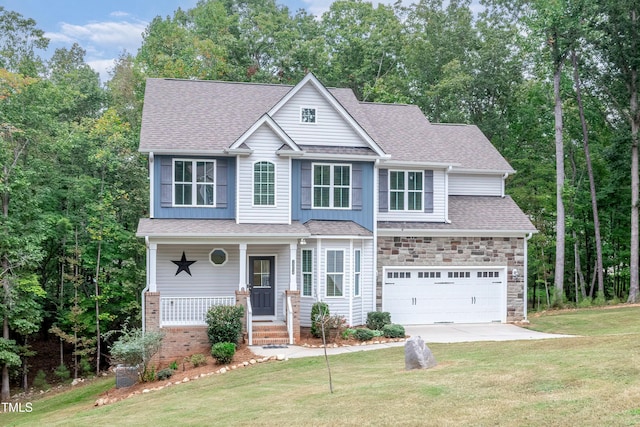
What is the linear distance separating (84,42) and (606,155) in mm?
36780

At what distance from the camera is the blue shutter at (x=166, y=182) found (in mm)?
19672

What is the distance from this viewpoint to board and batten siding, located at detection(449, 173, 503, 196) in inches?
A: 939

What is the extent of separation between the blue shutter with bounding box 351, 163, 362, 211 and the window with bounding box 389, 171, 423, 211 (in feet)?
4.94

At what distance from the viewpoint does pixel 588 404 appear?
343 inches

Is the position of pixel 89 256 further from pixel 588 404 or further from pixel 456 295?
pixel 588 404

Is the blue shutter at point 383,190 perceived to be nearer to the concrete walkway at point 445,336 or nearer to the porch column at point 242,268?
the concrete walkway at point 445,336

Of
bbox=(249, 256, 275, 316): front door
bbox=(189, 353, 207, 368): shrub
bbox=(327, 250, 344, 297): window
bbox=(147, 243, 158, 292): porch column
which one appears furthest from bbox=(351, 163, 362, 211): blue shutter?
bbox=(189, 353, 207, 368): shrub

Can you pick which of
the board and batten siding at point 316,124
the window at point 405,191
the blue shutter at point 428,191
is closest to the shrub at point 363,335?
the window at point 405,191

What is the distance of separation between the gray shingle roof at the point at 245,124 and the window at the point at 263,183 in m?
1.26

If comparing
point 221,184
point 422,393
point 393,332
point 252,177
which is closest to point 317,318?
point 393,332

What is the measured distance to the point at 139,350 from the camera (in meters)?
15.8

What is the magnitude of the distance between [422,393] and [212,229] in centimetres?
985

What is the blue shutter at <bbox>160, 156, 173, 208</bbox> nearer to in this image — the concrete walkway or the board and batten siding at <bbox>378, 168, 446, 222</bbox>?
the concrete walkway

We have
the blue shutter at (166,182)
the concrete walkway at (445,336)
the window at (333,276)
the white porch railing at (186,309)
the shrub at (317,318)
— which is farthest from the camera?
the window at (333,276)
